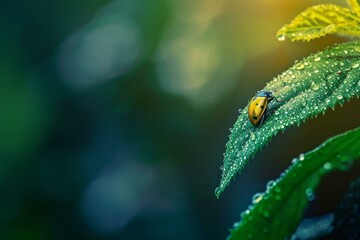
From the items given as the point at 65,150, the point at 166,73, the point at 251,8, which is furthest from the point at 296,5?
the point at 65,150

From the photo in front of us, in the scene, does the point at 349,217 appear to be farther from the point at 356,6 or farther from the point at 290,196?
the point at 356,6

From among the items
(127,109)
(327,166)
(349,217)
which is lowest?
(127,109)

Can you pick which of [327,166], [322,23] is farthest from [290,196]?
[322,23]

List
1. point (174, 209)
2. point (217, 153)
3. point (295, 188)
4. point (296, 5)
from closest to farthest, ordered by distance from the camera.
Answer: point (295, 188) < point (296, 5) < point (217, 153) < point (174, 209)

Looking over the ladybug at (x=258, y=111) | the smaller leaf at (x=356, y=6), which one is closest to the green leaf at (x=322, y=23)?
the smaller leaf at (x=356, y=6)

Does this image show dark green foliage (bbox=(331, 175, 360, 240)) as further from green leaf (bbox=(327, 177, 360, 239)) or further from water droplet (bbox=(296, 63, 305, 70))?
water droplet (bbox=(296, 63, 305, 70))

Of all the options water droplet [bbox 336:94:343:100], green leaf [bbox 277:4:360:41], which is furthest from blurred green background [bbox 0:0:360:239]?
water droplet [bbox 336:94:343:100]

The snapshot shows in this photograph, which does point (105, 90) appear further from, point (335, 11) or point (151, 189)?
point (335, 11)

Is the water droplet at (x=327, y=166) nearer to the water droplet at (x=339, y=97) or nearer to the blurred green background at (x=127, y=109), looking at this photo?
the water droplet at (x=339, y=97)

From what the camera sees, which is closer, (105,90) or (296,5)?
(296,5)
